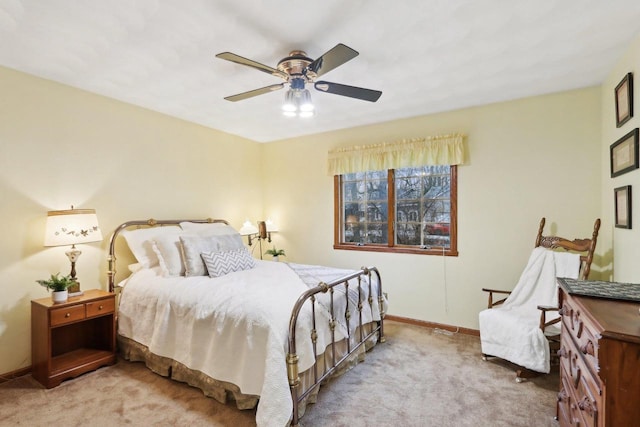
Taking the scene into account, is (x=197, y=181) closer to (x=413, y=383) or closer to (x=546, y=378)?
(x=413, y=383)

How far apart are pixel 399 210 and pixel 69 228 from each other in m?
3.40

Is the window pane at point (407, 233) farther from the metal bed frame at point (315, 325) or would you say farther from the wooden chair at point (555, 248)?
the wooden chair at point (555, 248)

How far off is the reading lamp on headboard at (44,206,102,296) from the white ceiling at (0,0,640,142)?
1.18m

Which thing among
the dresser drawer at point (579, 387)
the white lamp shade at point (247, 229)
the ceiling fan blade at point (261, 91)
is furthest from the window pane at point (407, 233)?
the ceiling fan blade at point (261, 91)

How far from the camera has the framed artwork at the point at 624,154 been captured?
2147 mm

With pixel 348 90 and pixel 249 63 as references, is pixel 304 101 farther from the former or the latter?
pixel 249 63

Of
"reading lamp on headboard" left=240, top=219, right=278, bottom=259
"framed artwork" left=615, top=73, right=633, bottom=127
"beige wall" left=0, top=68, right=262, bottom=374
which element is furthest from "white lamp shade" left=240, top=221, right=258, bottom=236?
"framed artwork" left=615, top=73, right=633, bottom=127

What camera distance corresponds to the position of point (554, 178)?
314 cm

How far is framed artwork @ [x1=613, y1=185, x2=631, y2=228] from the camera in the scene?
2260 mm

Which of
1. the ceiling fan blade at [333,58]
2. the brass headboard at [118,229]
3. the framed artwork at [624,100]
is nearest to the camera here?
the ceiling fan blade at [333,58]

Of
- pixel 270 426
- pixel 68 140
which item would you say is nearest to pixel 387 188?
pixel 270 426

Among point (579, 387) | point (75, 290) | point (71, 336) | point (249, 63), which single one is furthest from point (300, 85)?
point (71, 336)

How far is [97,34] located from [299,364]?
2.49 metres

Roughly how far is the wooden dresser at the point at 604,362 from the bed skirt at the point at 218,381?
1.46 m
